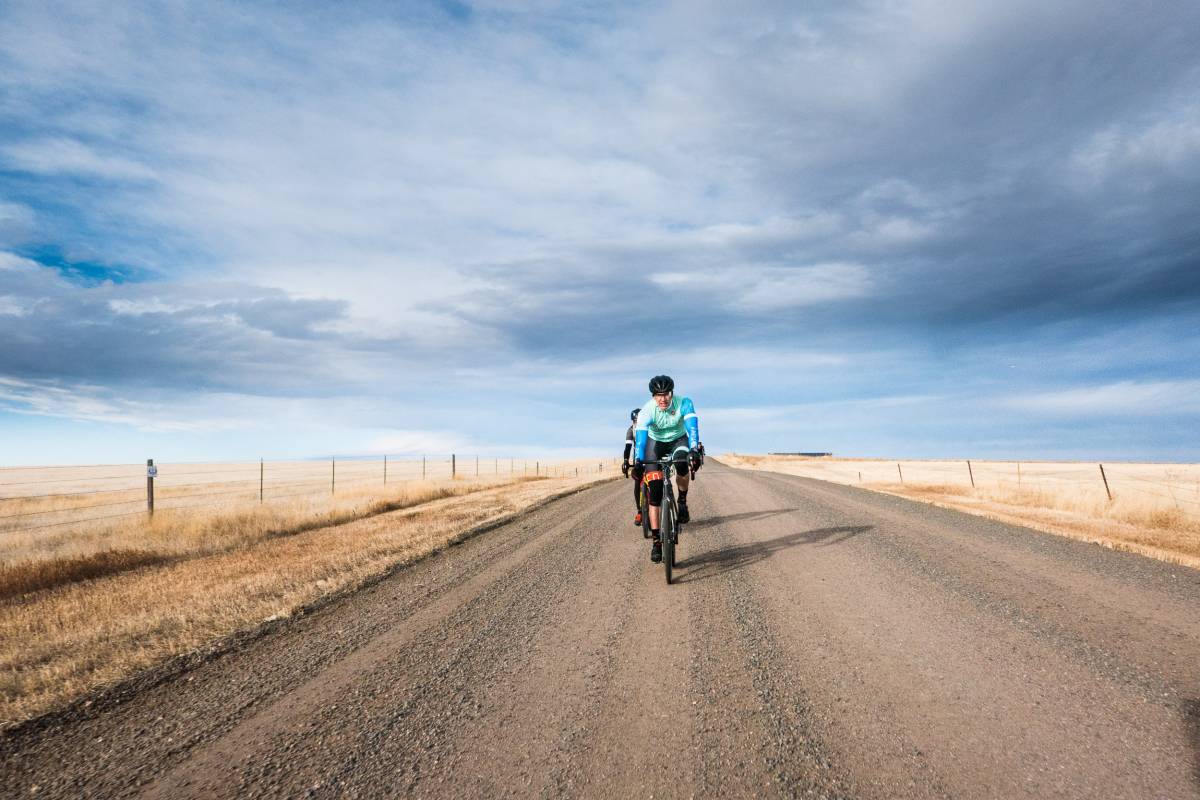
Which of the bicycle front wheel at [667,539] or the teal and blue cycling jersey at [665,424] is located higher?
the teal and blue cycling jersey at [665,424]

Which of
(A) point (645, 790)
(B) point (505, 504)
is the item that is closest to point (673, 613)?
(A) point (645, 790)

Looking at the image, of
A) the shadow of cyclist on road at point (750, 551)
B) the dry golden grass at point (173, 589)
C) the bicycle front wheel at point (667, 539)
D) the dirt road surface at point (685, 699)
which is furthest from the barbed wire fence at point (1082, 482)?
the dry golden grass at point (173, 589)

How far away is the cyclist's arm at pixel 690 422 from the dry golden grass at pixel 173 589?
4640mm

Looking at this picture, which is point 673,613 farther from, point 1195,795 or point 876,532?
point 876,532

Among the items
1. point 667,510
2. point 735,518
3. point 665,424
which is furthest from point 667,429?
point 735,518

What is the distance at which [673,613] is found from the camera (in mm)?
5852

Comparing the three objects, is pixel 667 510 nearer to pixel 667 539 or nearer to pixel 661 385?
pixel 667 539

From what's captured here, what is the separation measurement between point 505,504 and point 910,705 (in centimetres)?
1517

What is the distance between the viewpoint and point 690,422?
823 cm

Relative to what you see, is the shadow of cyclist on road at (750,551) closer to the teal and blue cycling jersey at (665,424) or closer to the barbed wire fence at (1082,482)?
the teal and blue cycling jersey at (665,424)

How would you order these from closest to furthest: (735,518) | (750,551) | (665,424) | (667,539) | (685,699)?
1. (685,699)
2. (667,539)
3. (665,424)
4. (750,551)
5. (735,518)

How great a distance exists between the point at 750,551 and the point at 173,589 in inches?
318

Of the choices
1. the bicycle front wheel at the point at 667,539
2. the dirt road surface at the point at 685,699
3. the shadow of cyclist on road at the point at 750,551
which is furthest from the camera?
the shadow of cyclist on road at the point at 750,551

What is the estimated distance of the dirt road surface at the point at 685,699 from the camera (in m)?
3.02
